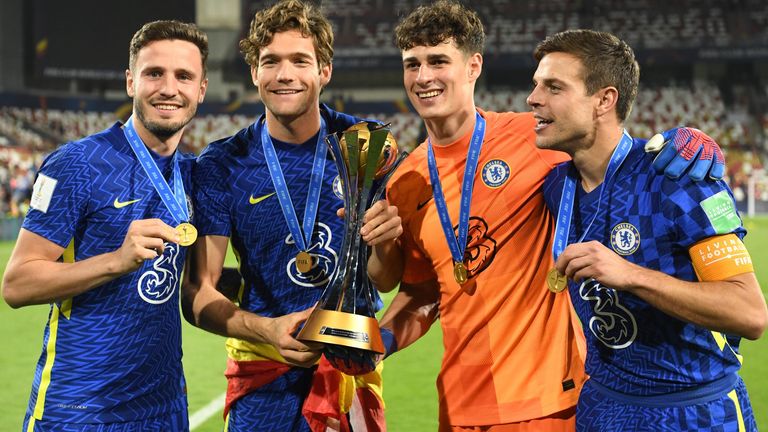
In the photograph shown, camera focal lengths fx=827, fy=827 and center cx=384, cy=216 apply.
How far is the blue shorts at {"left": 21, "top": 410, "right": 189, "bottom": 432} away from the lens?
2.85 meters

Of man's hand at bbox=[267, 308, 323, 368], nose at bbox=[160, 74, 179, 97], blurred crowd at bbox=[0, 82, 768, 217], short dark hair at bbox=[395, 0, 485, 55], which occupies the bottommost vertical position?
man's hand at bbox=[267, 308, 323, 368]

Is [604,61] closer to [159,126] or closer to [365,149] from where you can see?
[365,149]

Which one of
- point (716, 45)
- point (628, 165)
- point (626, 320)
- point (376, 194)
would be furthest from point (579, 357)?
point (716, 45)

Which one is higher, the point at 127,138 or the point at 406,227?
the point at 127,138

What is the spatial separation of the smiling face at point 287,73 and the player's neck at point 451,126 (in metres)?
0.52

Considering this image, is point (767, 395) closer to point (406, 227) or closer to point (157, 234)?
point (406, 227)

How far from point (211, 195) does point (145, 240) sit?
62 centimetres

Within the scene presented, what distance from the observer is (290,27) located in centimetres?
306

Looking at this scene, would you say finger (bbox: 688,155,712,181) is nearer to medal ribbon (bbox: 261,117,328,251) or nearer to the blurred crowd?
medal ribbon (bbox: 261,117,328,251)

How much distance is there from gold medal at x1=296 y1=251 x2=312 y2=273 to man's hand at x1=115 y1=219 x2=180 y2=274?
21.1 inches

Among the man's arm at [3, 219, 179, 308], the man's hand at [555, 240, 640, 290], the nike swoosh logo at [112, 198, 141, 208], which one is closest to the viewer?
the man's hand at [555, 240, 640, 290]

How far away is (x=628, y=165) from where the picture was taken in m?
2.67

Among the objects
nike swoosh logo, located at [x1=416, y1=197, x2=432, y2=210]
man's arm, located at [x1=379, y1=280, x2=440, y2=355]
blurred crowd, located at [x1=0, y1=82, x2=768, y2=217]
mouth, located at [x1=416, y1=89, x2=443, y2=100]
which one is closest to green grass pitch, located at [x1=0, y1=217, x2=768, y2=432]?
man's arm, located at [x1=379, y1=280, x2=440, y2=355]

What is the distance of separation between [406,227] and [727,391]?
134 cm
